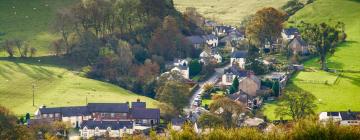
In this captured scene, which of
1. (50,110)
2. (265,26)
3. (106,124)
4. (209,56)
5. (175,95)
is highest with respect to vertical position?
(265,26)

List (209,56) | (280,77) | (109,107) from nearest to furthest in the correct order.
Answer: (109,107) < (280,77) < (209,56)

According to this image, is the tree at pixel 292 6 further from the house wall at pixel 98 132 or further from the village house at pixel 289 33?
the house wall at pixel 98 132

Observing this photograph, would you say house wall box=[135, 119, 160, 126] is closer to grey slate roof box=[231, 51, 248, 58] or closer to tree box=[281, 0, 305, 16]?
grey slate roof box=[231, 51, 248, 58]

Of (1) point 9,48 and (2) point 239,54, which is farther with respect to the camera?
(2) point 239,54

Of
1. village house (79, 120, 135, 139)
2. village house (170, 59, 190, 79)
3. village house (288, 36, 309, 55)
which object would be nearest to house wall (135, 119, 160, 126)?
village house (79, 120, 135, 139)

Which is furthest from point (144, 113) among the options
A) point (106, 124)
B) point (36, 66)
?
point (36, 66)

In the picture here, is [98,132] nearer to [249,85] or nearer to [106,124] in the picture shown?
[106,124]
